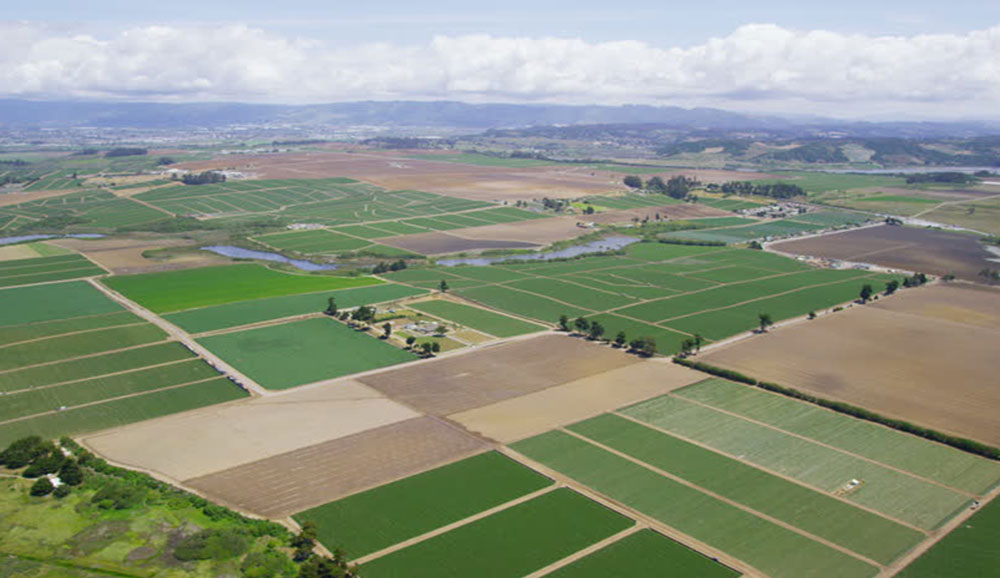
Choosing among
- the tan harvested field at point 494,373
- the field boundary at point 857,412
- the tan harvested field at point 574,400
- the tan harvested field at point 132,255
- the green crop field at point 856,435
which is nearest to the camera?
the green crop field at point 856,435

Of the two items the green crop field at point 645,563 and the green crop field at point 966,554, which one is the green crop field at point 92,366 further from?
the green crop field at point 966,554

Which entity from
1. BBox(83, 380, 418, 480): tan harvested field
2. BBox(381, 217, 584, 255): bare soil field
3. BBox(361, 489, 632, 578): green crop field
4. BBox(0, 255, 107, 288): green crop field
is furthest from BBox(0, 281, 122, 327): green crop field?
BBox(361, 489, 632, 578): green crop field

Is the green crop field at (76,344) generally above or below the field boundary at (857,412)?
above

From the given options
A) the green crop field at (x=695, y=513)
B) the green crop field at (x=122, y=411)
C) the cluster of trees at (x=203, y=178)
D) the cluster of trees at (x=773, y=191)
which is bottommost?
the green crop field at (x=695, y=513)

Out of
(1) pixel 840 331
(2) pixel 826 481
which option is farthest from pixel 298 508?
(1) pixel 840 331

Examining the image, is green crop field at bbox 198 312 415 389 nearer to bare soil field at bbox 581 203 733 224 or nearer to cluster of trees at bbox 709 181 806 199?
bare soil field at bbox 581 203 733 224

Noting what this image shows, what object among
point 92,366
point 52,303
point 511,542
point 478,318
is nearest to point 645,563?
point 511,542

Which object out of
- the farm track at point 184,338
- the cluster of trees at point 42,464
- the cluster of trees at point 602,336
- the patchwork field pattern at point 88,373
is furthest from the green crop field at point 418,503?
the cluster of trees at point 602,336
